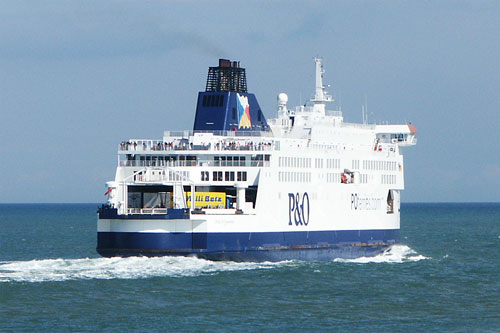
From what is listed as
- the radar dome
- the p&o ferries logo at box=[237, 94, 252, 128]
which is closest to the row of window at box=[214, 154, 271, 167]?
the p&o ferries logo at box=[237, 94, 252, 128]

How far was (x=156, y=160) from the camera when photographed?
56.4m

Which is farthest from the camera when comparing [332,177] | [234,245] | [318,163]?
[332,177]

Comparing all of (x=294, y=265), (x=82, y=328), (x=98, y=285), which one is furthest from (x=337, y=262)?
(x=82, y=328)

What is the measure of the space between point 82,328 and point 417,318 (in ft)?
42.6

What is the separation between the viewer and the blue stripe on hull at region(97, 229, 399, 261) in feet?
170

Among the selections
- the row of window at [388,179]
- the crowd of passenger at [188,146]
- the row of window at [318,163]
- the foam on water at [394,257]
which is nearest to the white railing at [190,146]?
the crowd of passenger at [188,146]

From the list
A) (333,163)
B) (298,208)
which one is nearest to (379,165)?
(333,163)

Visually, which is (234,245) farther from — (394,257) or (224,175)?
(394,257)

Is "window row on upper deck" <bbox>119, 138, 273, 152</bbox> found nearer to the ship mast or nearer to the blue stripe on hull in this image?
the blue stripe on hull

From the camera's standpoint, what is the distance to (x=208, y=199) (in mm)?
54906

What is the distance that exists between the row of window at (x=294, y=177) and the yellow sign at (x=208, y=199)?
3.79 metres

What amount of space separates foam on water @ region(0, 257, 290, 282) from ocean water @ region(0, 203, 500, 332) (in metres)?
0.05

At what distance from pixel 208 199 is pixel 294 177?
19.6 ft

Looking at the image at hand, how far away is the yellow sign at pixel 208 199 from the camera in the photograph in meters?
54.7
